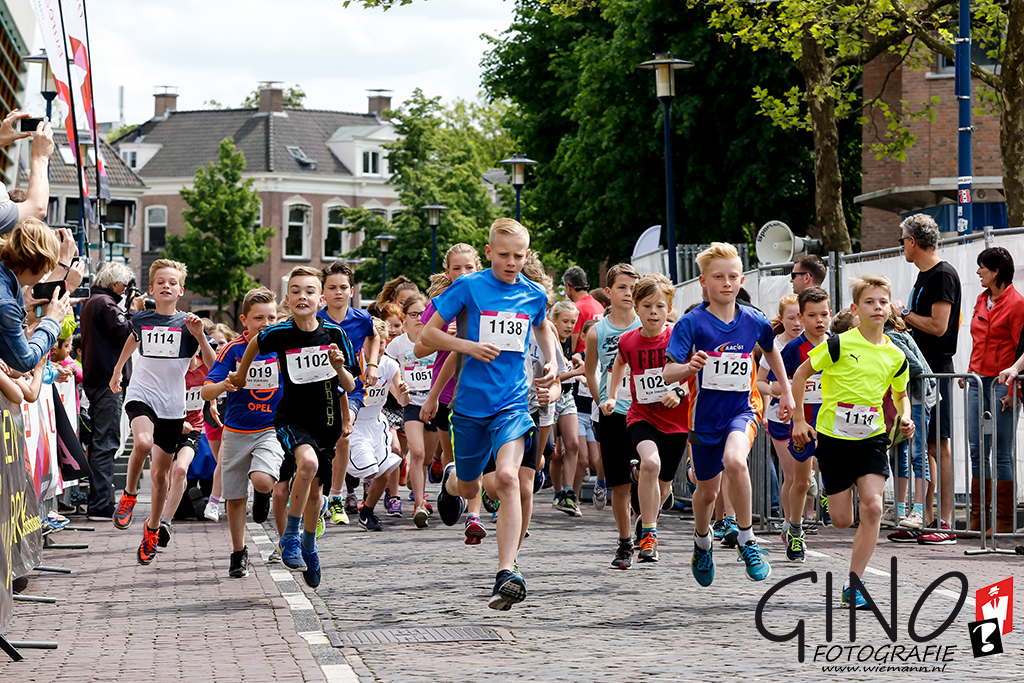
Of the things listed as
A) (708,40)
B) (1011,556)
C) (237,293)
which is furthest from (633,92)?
(237,293)

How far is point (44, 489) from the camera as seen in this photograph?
10336 millimetres

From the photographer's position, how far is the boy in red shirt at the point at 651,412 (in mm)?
9172

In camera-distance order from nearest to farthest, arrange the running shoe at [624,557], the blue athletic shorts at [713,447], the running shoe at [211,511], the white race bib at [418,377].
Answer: the blue athletic shorts at [713,447]
the running shoe at [624,557]
the white race bib at [418,377]
the running shoe at [211,511]

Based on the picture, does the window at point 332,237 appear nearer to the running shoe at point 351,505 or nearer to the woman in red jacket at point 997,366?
the running shoe at point 351,505

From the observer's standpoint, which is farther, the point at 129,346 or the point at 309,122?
the point at 309,122

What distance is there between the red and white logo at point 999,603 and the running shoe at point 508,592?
2.37 m

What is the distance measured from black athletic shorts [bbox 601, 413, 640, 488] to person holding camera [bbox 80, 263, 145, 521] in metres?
5.44

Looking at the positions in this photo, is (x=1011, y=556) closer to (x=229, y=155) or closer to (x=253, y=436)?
(x=253, y=436)

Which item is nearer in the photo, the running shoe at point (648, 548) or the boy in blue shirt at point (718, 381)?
the boy in blue shirt at point (718, 381)

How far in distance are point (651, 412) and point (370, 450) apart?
394 centimetres

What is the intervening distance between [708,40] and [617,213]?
4.74 meters

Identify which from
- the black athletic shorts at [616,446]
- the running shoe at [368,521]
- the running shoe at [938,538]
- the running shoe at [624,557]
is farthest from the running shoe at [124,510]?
the running shoe at [938,538]

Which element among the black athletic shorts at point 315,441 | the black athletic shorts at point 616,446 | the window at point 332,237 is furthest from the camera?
the window at point 332,237

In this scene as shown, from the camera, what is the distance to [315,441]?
28.9 feet
